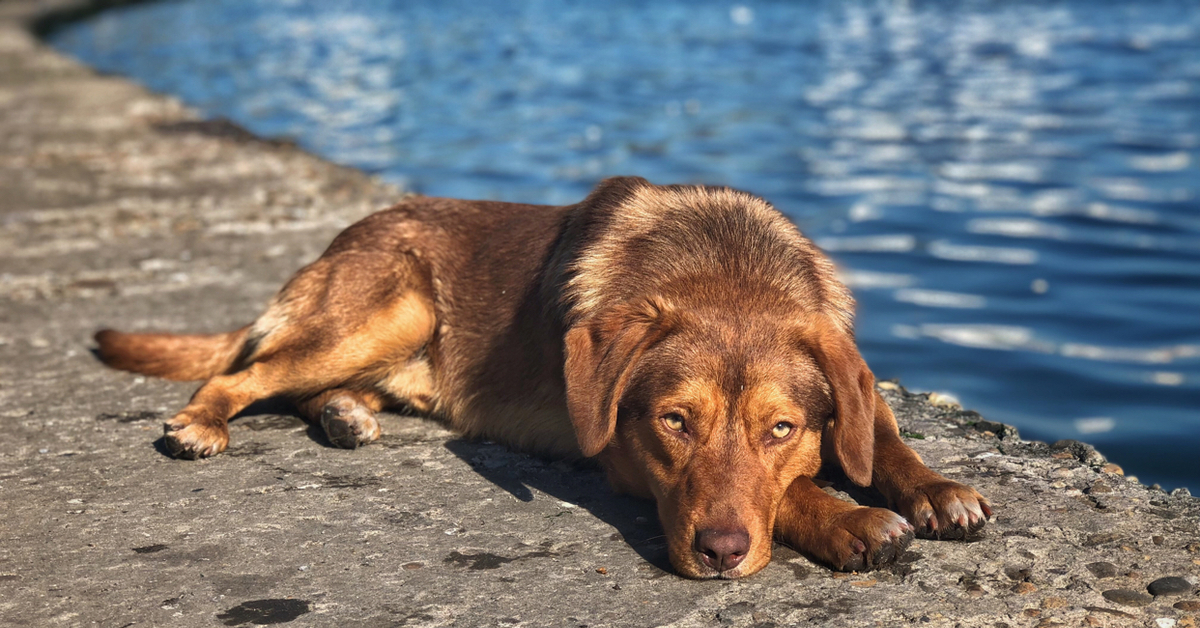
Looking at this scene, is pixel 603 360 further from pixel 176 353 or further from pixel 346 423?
pixel 176 353

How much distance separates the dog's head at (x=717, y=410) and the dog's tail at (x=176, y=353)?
2.38 m

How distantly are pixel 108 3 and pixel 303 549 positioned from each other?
30.0 meters

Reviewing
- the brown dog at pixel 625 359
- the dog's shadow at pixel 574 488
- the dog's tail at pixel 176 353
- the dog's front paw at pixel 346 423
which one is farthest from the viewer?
the dog's tail at pixel 176 353

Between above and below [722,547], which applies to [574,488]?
below

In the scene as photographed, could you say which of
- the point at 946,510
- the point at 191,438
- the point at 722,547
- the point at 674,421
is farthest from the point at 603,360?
the point at 191,438

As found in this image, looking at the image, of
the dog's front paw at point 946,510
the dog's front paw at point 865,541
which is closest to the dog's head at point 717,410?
the dog's front paw at point 865,541

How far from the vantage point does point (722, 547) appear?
11.2 feet

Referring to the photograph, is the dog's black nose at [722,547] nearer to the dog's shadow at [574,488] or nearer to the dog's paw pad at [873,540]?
the dog's shadow at [574,488]

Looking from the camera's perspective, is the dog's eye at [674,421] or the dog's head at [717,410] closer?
the dog's head at [717,410]

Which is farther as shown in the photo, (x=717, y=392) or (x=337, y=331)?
(x=337, y=331)

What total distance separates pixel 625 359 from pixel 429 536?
91 cm

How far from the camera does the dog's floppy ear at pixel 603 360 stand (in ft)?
11.9

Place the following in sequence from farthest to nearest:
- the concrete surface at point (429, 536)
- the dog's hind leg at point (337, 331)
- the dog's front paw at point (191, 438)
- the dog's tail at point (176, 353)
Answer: the dog's tail at point (176, 353) → the dog's hind leg at point (337, 331) → the dog's front paw at point (191, 438) → the concrete surface at point (429, 536)

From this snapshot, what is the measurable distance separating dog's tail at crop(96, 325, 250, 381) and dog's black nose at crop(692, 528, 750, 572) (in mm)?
2831
